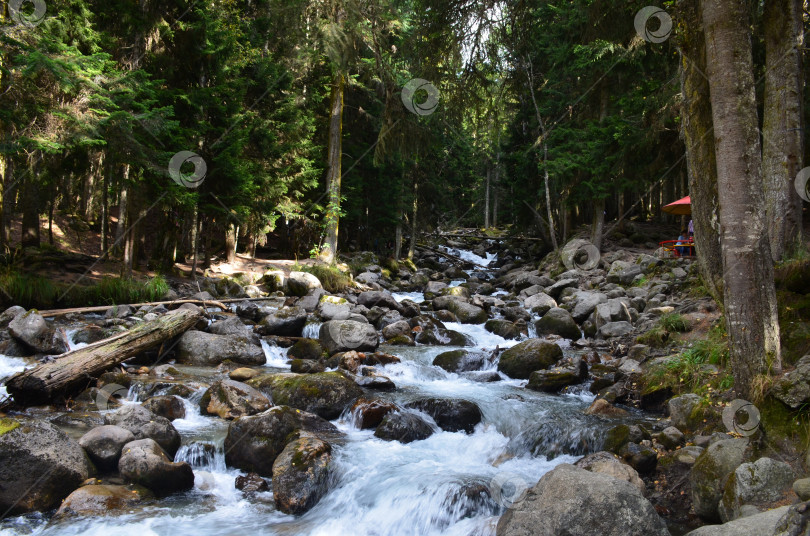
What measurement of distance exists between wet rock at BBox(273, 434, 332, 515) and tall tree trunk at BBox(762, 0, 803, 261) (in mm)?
8428

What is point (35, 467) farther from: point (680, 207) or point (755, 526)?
point (680, 207)

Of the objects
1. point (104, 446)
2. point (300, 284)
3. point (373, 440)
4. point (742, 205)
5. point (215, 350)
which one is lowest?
point (373, 440)

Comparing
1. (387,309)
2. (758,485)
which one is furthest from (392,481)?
(387,309)

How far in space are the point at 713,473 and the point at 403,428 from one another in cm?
357

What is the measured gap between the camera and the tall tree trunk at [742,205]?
5.15 metres

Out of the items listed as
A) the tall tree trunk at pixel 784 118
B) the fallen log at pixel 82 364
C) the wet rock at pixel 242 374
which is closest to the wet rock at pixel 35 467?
the fallen log at pixel 82 364

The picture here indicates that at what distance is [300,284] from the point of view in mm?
16266

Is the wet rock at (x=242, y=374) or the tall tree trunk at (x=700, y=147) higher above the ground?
the tall tree trunk at (x=700, y=147)

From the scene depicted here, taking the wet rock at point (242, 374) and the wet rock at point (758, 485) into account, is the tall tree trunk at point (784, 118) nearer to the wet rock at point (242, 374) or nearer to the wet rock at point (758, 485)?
the wet rock at point (758, 485)

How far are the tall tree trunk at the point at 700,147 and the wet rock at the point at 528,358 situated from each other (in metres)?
3.99

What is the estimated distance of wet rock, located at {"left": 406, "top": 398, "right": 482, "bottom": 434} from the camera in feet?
23.8

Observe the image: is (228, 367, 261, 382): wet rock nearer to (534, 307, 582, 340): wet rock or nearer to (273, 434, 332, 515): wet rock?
(273, 434, 332, 515): wet rock

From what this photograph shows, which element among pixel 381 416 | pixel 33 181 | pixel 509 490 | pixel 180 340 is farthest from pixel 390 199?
pixel 509 490

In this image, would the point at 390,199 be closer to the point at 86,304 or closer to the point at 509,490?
the point at 86,304
